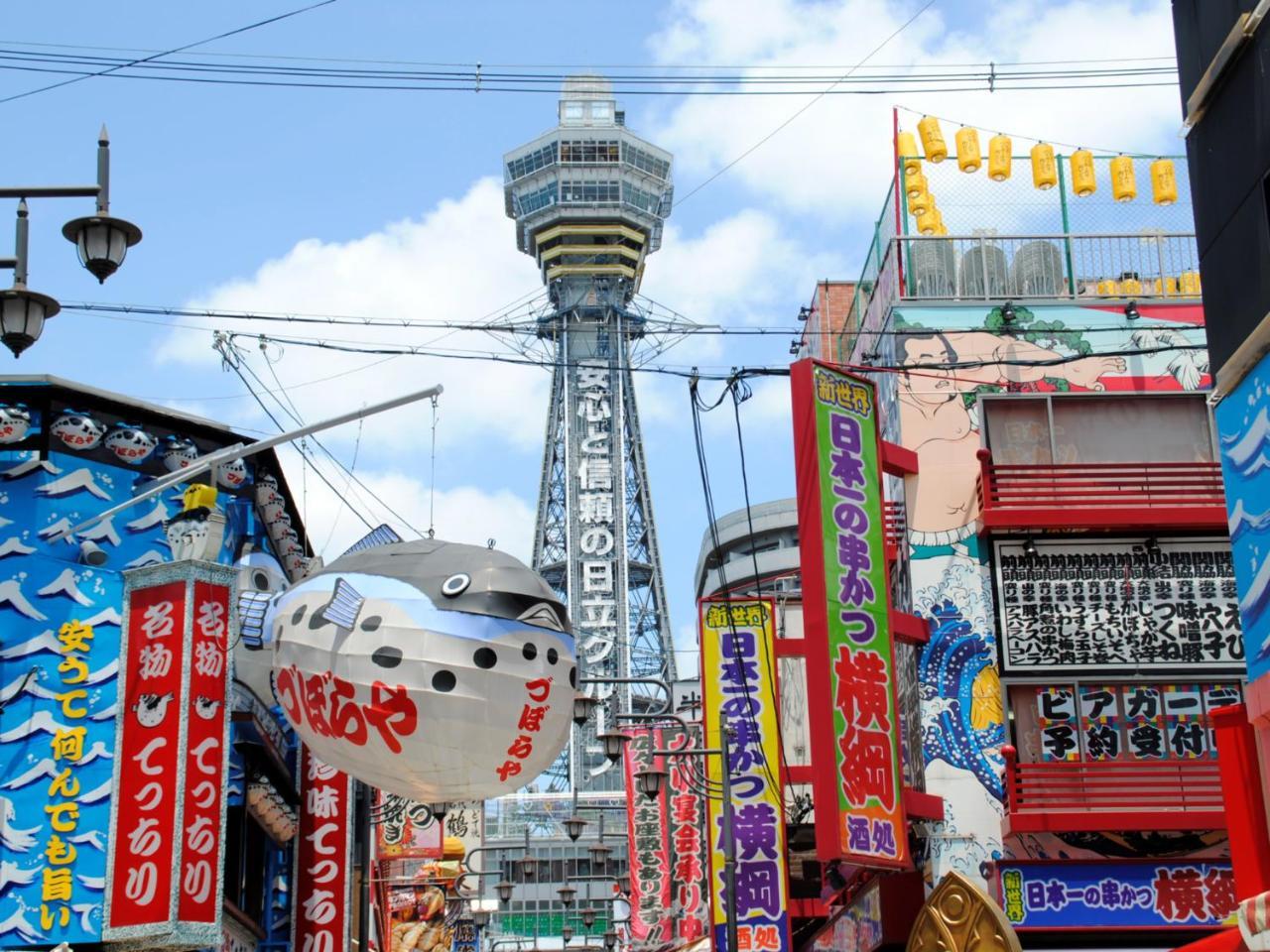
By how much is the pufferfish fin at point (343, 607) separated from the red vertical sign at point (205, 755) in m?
3.56

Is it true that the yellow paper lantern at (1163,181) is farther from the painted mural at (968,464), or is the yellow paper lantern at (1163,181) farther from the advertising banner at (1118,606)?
the advertising banner at (1118,606)

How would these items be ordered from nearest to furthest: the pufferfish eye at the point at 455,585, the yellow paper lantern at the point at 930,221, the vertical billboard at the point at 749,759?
the pufferfish eye at the point at 455,585 → the yellow paper lantern at the point at 930,221 → the vertical billboard at the point at 749,759

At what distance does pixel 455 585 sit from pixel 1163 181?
1504 centimetres

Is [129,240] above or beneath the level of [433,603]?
above

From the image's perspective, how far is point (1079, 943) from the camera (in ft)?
77.8

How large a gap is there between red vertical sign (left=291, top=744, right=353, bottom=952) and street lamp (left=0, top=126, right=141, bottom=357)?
15477 mm

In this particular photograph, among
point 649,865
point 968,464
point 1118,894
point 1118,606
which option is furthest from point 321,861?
point 649,865

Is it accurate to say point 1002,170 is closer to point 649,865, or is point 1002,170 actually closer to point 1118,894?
point 1118,894

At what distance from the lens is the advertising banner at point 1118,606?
24.9 metres

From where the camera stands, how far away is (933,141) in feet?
92.8

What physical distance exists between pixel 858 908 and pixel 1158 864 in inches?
213

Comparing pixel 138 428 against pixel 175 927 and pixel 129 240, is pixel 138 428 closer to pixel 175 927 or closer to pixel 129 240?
pixel 175 927

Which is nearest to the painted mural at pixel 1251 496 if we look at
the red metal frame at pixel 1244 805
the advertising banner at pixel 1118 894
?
the red metal frame at pixel 1244 805

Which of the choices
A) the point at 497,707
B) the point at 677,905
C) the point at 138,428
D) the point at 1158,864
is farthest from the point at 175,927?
the point at 677,905
